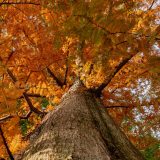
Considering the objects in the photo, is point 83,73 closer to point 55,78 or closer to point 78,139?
point 55,78

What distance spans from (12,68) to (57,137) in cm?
488

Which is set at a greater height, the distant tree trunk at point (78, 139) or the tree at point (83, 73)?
the tree at point (83, 73)

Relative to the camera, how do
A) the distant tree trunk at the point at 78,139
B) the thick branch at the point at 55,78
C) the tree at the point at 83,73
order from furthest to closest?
the thick branch at the point at 55,78 → the tree at the point at 83,73 → the distant tree trunk at the point at 78,139

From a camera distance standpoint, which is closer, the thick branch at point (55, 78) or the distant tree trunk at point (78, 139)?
the distant tree trunk at point (78, 139)

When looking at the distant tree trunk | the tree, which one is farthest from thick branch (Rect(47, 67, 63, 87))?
the distant tree trunk

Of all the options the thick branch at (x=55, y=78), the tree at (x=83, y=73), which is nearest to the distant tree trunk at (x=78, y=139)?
the tree at (x=83, y=73)

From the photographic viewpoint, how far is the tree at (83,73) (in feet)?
9.13

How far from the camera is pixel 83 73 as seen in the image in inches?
215

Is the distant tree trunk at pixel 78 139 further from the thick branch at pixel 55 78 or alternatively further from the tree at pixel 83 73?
the thick branch at pixel 55 78

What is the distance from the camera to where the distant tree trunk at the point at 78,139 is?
2.21m

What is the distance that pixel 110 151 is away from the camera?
101 inches

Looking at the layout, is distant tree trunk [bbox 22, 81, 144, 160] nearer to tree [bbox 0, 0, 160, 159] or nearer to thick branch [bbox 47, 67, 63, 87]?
tree [bbox 0, 0, 160, 159]

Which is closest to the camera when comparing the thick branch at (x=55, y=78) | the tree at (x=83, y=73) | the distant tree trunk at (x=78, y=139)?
the distant tree trunk at (x=78, y=139)

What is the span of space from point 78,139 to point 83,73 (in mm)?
3017
